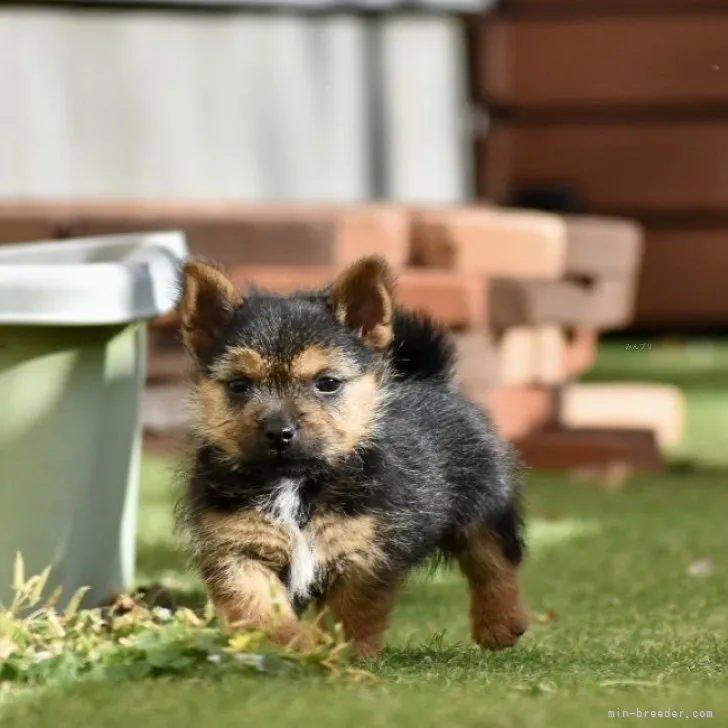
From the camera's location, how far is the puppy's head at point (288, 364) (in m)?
3.12

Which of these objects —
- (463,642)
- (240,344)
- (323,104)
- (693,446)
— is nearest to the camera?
(240,344)

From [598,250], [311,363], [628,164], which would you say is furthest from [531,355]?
[628,164]

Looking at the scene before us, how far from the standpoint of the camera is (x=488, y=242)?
636 centimetres

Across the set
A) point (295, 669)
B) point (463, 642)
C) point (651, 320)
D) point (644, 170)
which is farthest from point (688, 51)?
point (295, 669)

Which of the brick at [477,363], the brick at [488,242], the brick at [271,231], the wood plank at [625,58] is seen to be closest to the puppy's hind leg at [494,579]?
the brick at [477,363]

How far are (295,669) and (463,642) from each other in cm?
84

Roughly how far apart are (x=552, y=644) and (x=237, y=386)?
0.86 meters

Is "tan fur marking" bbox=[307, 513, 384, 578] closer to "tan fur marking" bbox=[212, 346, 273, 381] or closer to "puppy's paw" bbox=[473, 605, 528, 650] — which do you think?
"tan fur marking" bbox=[212, 346, 273, 381]

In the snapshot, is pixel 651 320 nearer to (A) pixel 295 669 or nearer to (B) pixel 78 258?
(B) pixel 78 258

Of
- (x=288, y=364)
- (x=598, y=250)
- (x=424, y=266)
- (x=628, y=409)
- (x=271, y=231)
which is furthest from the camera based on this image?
(x=598, y=250)

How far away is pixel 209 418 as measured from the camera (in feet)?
10.6

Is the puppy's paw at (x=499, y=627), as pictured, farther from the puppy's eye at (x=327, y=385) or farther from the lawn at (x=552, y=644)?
the puppy's eye at (x=327, y=385)

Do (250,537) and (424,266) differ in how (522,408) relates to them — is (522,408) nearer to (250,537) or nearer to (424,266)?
(424,266)

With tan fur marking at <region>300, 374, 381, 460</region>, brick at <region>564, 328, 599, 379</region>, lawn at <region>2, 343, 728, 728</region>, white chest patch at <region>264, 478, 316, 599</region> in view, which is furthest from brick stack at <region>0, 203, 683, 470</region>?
white chest patch at <region>264, 478, 316, 599</region>
